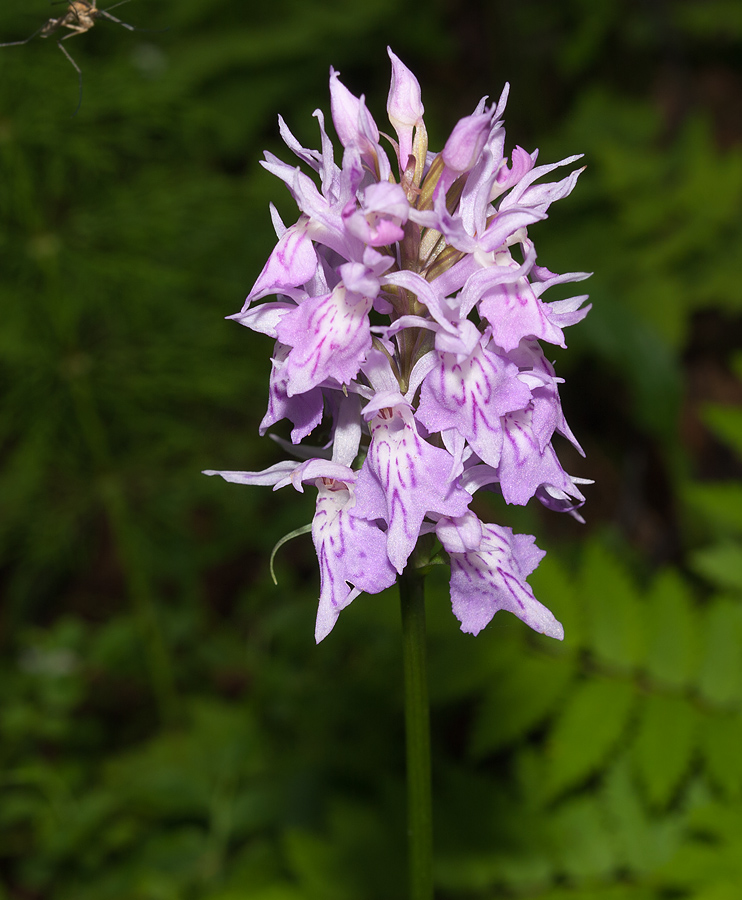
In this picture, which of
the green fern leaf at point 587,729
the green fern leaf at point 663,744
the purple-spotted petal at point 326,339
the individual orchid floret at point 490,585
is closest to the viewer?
the purple-spotted petal at point 326,339

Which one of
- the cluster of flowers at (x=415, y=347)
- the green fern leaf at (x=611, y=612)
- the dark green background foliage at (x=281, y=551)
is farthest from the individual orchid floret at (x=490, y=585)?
the green fern leaf at (x=611, y=612)

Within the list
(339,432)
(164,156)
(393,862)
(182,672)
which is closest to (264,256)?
(164,156)

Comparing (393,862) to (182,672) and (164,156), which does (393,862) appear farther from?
(164,156)

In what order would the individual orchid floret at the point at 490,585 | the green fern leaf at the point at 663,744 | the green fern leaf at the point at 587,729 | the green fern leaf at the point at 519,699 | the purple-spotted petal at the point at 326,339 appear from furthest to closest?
1. the green fern leaf at the point at 519,699
2. the green fern leaf at the point at 587,729
3. the green fern leaf at the point at 663,744
4. the individual orchid floret at the point at 490,585
5. the purple-spotted petal at the point at 326,339

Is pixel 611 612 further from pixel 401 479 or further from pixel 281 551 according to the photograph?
pixel 281 551

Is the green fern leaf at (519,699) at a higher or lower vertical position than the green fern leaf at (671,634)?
lower

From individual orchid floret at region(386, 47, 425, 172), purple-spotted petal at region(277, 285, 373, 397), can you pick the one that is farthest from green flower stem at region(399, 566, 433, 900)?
individual orchid floret at region(386, 47, 425, 172)

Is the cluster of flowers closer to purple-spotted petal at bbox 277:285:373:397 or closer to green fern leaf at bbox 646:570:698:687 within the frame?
purple-spotted petal at bbox 277:285:373:397

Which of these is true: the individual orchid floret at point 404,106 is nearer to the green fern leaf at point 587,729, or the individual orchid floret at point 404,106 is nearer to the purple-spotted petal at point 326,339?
the purple-spotted petal at point 326,339
